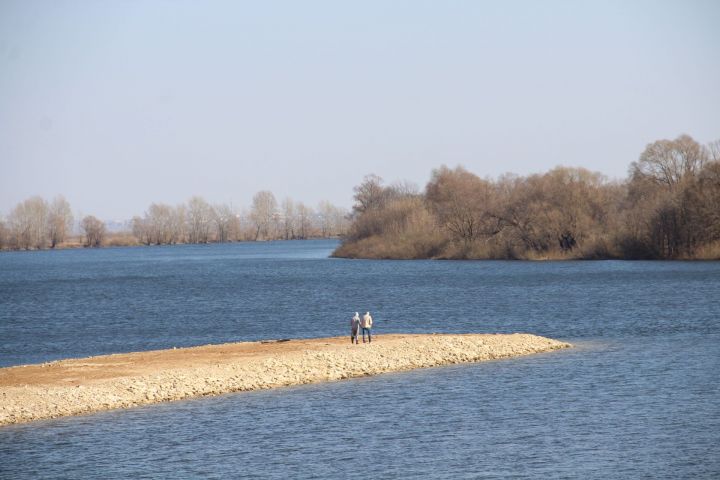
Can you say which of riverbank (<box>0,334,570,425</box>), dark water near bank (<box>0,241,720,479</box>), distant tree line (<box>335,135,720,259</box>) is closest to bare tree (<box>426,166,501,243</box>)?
distant tree line (<box>335,135,720,259</box>)

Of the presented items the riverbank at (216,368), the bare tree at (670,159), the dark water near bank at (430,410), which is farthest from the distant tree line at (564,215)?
the riverbank at (216,368)

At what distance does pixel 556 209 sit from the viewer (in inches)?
4579

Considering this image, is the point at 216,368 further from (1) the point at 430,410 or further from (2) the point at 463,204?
(2) the point at 463,204

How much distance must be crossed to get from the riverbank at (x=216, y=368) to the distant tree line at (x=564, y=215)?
221 ft

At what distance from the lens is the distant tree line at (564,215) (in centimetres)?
10512

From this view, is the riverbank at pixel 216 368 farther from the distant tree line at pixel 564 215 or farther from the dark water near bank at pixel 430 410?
the distant tree line at pixel 564 215

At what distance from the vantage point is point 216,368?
34.2 meters

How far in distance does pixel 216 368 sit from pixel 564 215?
3442 inches

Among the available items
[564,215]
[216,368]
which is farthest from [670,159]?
[216,368]

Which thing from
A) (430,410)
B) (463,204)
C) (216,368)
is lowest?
(430,410)

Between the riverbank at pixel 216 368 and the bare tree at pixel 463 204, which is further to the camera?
the bare tree at pixel 463 204

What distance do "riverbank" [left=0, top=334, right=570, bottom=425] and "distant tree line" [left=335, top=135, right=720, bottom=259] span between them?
67436 millimetres

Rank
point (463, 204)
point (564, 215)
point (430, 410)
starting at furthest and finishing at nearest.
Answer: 1. point (463, 204)
2. point (564, 215)
3. point (430, 410)

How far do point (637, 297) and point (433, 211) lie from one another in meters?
74.6
